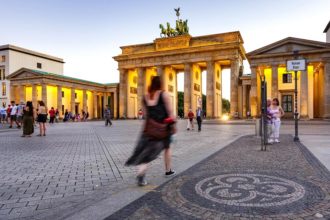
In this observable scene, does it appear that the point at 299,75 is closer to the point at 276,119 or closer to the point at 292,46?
the point at 292,46

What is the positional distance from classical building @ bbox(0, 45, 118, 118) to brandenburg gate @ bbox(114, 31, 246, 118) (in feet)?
18.4

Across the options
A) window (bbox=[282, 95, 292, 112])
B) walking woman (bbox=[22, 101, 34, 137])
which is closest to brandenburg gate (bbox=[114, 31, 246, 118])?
window (bbox=[282, 95, 292, 112])

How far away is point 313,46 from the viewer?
3741 centimetres

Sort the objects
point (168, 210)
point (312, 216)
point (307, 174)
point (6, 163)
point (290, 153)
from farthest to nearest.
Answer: point (290, 153)
point (6, 163)
point (307, 174)
point (168, 210)
point (312, 216)

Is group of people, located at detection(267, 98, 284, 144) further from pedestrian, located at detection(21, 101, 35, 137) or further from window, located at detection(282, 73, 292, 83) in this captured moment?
window, located at detection(282, 73, 292, 83)

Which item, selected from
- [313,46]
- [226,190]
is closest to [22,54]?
[313,46]

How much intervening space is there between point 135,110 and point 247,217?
60.4m

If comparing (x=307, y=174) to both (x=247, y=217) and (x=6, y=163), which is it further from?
(x=6, y=163)

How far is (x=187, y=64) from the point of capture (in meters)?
52.4

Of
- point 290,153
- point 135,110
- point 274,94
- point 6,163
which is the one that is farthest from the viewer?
point 135,110

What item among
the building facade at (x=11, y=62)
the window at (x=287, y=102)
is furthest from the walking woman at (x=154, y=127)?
the building facade at (x=11, y=62)

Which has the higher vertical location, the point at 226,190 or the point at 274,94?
the point at 274,94

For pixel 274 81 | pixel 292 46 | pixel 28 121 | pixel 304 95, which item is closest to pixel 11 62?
pixel 274 81

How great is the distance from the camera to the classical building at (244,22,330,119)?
123ft
